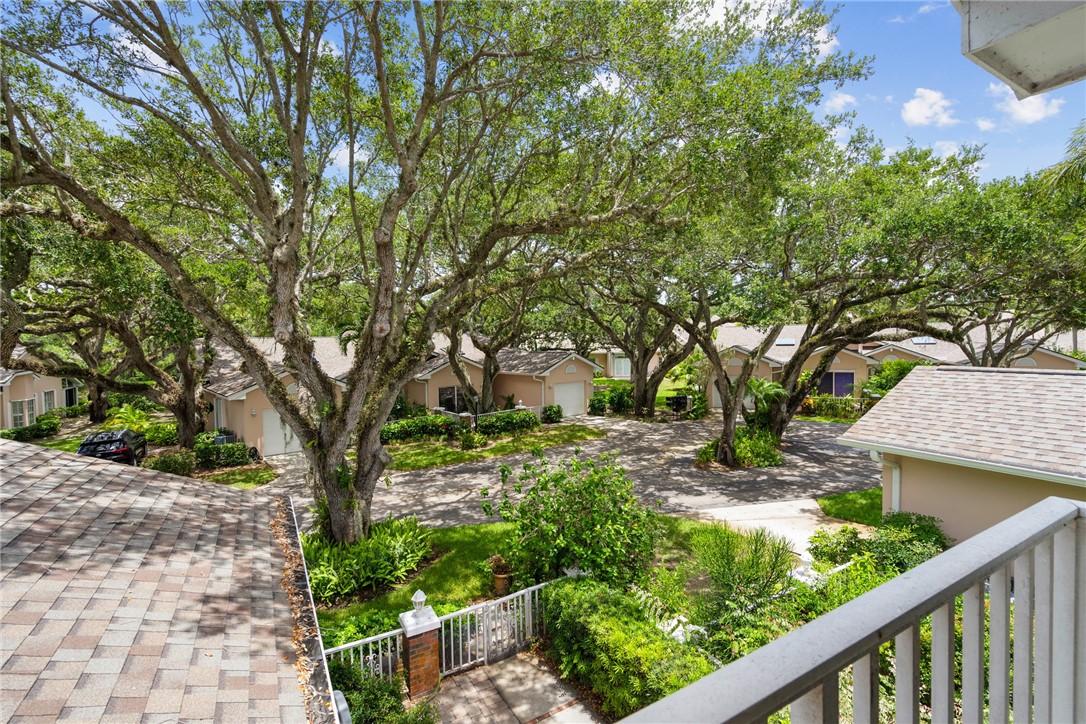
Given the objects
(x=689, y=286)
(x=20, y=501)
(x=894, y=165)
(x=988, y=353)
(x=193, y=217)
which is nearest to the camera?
(x=20, y=501)

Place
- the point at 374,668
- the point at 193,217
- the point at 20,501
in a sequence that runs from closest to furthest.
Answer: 1. the point at 20,501
2. the point at 374,668
3. the point at 193,217

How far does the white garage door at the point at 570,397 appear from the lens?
2818 centimetres

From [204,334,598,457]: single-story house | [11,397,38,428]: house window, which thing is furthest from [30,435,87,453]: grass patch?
[204,334,598,457]: single-story house

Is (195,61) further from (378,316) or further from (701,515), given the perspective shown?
(701,515)

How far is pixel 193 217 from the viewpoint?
14438 millimetres

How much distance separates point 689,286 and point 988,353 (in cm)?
1346

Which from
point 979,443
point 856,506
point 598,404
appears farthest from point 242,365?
point 979,443

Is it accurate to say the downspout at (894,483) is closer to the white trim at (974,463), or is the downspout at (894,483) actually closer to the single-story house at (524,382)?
the white trim at (974,463)

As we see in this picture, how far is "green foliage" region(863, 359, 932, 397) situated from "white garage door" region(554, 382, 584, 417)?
15638 millimetres

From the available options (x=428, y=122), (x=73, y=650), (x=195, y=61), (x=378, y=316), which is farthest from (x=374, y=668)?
(x=195, y=61)

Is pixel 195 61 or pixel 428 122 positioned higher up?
pixel 195 61

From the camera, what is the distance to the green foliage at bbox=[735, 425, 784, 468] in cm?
1806

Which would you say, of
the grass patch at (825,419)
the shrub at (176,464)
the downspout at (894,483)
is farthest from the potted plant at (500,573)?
the grass patch at (825,419)

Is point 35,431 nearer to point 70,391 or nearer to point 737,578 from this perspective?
point 70,391
